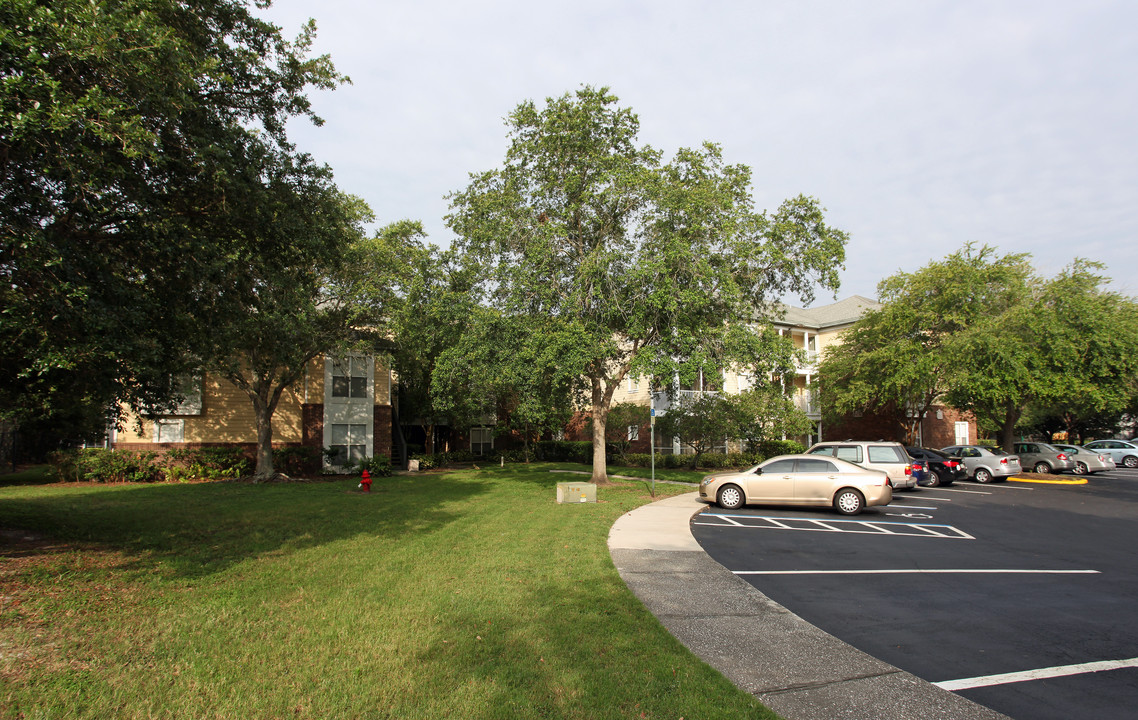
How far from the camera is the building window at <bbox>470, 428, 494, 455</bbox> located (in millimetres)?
37812

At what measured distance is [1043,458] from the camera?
88.7 feet

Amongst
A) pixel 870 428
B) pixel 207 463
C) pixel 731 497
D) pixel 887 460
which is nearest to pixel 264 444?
pixel 207 463

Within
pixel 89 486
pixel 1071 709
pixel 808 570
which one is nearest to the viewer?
pixel 1071 709

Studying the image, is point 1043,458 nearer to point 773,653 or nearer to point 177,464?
point 773,653

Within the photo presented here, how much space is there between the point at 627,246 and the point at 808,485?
836cm

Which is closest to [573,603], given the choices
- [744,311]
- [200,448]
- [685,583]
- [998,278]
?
[685,583]

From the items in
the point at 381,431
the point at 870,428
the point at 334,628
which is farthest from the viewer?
the point at 870,428

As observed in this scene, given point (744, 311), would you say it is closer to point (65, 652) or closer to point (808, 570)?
point (808, 570)

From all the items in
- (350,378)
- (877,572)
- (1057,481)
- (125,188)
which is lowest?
(1057,481)

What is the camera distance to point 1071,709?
4.35 meters

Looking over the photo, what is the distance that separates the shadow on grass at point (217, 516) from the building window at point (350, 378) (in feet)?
20.4

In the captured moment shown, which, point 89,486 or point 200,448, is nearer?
point 89,486

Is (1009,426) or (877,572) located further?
(1009,426)

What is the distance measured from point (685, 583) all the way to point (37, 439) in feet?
105
